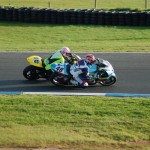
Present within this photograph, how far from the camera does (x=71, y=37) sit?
81.4 feet

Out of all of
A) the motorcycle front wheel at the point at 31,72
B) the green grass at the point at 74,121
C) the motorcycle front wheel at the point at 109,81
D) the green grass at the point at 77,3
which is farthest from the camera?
the green grass at the point at 77,3

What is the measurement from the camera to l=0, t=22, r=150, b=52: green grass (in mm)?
21891

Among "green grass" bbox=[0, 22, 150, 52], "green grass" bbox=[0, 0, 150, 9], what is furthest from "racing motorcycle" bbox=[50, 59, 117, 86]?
"green grass" bbox=[0, 0, 150, 9]

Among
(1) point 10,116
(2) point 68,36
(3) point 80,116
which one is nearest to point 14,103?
(1) point 10,116

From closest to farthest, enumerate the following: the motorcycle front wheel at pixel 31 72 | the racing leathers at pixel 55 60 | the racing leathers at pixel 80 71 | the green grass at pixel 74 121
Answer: the green grass at pixel 74 121
the racing leathers at pixel 80 71
the racing leathers at pixel 55 60
the motorcycle front wheel at pixel 31 72

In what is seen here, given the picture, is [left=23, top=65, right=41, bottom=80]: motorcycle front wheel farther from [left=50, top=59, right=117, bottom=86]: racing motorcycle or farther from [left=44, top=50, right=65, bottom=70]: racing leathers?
[left=50, top=59, right=117, bottom=86]: racing motorcycle

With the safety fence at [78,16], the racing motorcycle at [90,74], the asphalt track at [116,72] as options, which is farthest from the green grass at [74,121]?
the safety fence at [78,16]

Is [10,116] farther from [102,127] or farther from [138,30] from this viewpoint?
[138,30]

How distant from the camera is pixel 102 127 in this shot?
1066 centimetres

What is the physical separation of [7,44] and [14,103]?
10979 millimetres

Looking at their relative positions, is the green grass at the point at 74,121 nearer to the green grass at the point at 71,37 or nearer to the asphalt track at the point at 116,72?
the asphalt track at the point at 116,72

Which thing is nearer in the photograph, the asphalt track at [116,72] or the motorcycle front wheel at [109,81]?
the asphalt track at [116,72]

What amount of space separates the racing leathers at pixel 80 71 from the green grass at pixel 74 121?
3.88ft

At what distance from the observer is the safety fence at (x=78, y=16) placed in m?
25.7
